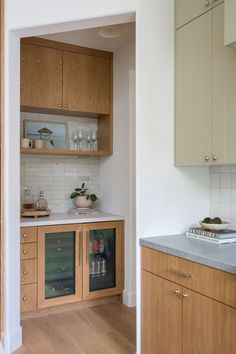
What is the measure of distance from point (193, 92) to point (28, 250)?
1971 millimetres

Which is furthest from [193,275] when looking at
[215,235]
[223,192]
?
[223,192]

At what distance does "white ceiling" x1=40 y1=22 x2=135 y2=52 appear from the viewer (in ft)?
10.2

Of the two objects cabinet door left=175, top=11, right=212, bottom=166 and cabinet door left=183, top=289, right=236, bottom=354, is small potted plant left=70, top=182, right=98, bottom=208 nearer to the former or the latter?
cabinet door left=175, top=11, right=212, bottom=166

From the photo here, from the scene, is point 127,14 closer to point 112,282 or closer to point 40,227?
point 40,227

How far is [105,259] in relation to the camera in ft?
11.9

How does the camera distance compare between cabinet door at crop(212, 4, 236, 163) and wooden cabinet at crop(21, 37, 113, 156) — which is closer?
cabinet door at crop(212, 4, 236, 163)

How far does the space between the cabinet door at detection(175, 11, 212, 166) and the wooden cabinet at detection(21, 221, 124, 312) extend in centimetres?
150

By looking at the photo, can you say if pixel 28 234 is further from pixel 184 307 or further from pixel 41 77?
pixel 184 307

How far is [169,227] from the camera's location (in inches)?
90.3

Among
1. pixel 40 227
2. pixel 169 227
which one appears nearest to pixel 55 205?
pixel 40 227

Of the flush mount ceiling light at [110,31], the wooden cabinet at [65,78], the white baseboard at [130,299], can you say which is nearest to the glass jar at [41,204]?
the wooden cabinet at [65,78]

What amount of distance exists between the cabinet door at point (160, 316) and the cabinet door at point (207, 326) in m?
0.07

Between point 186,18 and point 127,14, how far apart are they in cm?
38

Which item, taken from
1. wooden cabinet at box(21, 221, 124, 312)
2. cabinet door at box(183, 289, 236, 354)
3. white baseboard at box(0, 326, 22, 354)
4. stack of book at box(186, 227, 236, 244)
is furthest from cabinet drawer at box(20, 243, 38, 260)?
cabinet door at box(183, 289, 236, 354)
